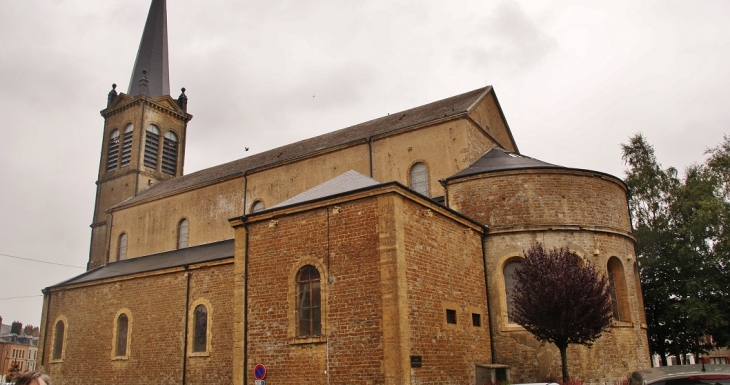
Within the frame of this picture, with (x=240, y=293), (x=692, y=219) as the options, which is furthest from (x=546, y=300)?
(x=692, y=219)

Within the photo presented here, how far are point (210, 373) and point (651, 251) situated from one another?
19.2m

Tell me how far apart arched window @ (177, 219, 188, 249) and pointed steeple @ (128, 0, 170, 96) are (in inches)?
485

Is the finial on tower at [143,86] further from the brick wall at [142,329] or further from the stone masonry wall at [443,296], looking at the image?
the stone masonry wall at [443,296]

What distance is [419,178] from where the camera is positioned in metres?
21.4

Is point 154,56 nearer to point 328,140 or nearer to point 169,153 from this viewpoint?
point 169,153

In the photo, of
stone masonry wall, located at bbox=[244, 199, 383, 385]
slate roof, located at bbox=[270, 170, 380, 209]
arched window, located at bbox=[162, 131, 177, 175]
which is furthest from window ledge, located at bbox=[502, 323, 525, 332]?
arched window, located at bbox=[162, 131, 177, 175]

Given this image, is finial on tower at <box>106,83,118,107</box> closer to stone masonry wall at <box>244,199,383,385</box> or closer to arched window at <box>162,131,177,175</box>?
arched window at <box>162,131,177,175</box>

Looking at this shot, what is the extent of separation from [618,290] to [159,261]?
1868 cm

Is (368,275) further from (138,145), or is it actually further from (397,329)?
(138,145)

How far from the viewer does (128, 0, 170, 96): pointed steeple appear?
37438 mm

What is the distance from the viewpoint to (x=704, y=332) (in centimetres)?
2373

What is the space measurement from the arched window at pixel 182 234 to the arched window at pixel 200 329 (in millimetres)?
7618

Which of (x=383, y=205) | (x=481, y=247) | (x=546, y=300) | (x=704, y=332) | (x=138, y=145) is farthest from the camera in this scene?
(x=138, y=145)

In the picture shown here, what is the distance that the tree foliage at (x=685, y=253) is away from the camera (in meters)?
23.0
